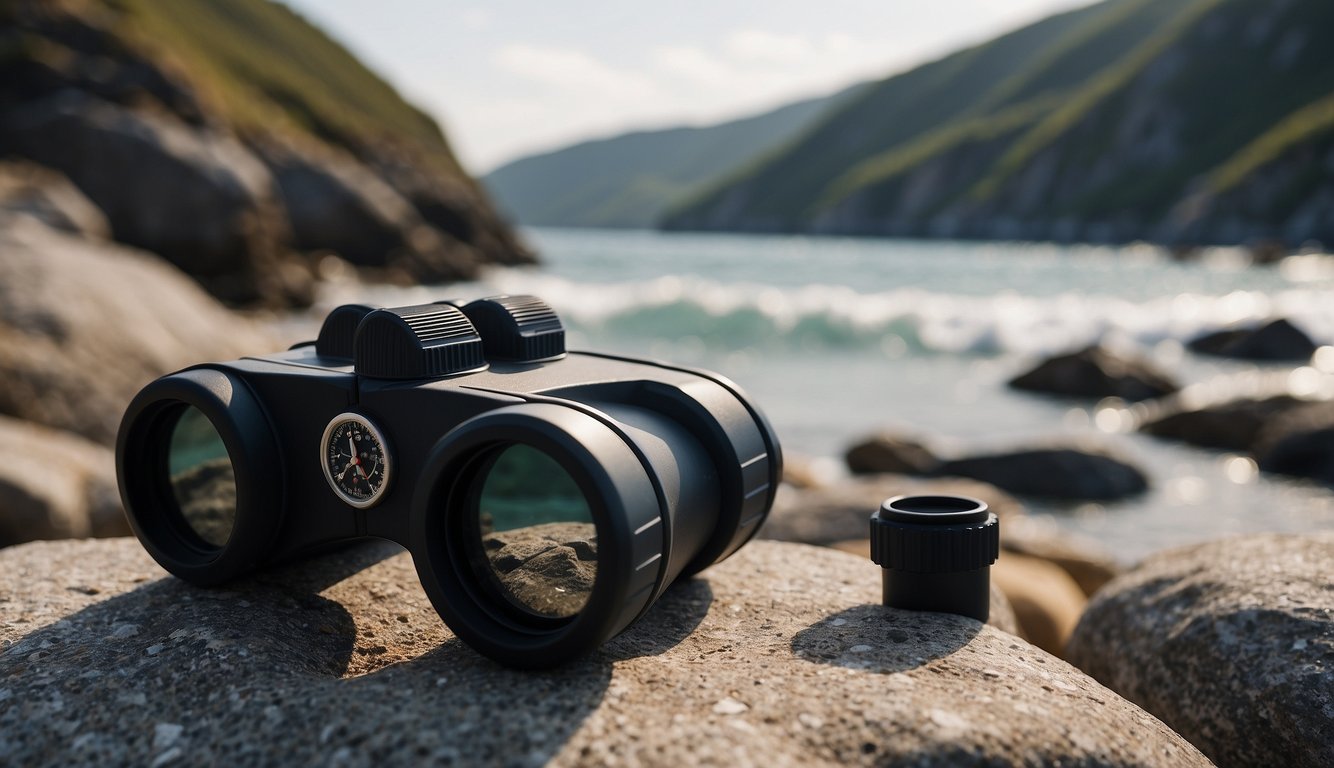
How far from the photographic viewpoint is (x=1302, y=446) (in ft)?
38.9

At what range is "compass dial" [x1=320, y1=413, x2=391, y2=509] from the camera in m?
3.38

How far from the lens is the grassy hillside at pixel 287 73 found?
75.5 m

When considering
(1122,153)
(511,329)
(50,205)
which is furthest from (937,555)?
(1122,153)

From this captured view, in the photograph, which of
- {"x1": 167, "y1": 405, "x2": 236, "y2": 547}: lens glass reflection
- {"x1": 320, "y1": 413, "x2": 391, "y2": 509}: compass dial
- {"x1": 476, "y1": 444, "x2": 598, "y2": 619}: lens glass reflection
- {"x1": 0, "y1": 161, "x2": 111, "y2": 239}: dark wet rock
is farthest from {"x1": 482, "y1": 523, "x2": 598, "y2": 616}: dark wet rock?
{"x1": 0, "y1": 161, "x2": 111, "y2": 239}: dark wet rock

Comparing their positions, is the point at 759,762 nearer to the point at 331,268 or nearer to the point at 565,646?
the point at 565,646

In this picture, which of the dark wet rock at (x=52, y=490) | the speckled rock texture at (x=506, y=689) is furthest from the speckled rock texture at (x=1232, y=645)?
the dark wet rock at (x=52, y=490)

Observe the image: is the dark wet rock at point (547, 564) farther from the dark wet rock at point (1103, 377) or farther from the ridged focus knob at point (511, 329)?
the dark wet rock at point (1103, 377)

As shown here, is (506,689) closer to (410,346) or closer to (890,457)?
(410,346)

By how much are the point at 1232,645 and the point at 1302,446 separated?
31.3 ft

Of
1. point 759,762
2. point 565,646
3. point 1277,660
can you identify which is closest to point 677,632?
point 565,646

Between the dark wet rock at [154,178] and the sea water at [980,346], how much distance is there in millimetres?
5013

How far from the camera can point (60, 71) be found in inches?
1324

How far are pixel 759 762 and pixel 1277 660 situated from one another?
6.52 feet

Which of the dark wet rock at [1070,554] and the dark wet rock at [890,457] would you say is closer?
the dark wet rock at [1070,554]
